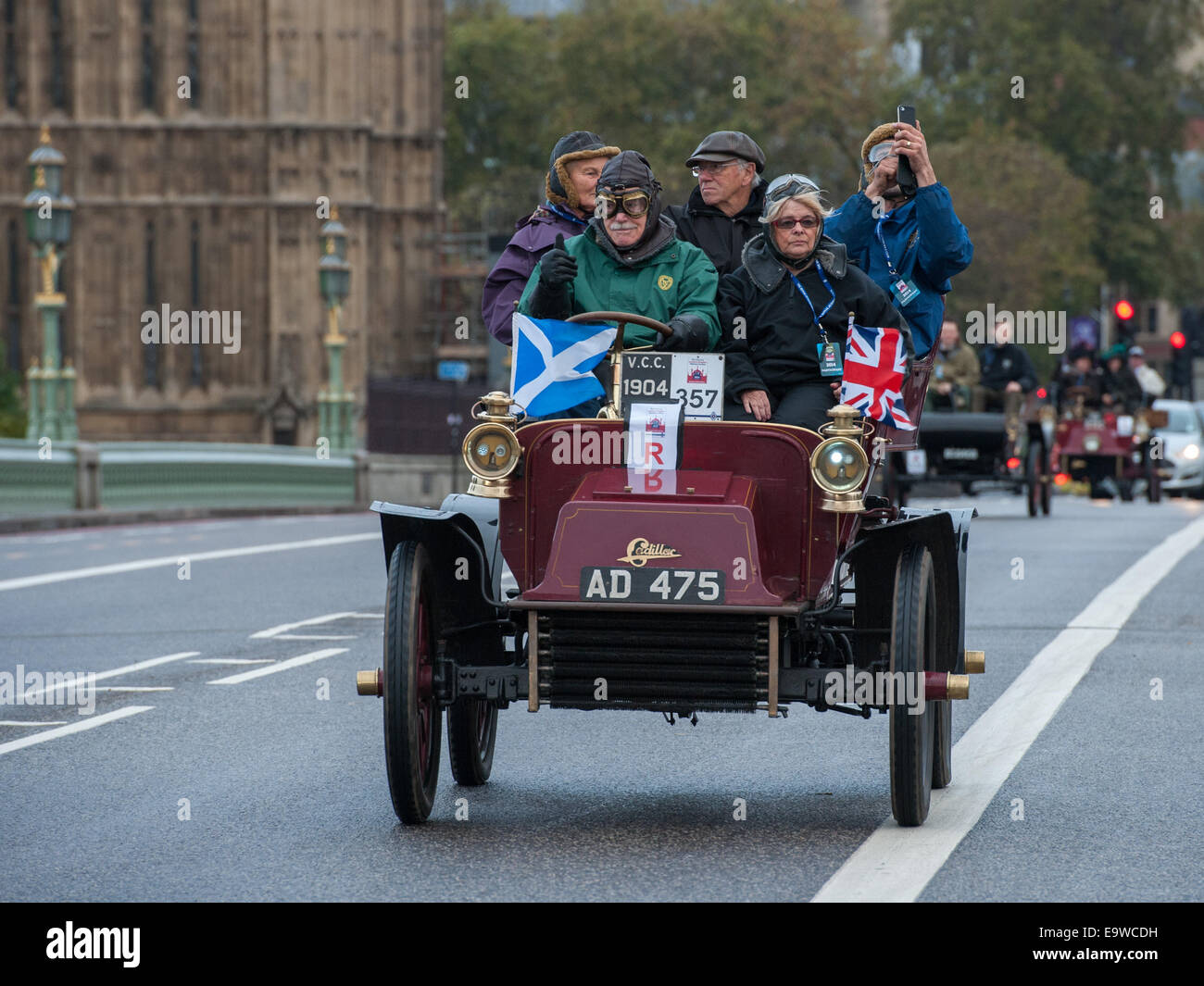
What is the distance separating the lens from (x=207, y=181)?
6356 centimetres

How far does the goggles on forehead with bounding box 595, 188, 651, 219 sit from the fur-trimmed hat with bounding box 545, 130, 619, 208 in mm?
724

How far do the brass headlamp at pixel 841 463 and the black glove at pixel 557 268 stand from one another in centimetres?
98

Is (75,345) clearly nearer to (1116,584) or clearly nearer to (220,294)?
(220,294)

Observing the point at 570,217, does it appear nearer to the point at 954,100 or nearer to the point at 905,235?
the point at 905,235

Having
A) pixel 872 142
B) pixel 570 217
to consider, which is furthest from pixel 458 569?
pixel 872 142

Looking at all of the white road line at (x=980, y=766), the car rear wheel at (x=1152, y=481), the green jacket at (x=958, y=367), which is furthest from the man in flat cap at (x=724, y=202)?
the car rear wheel at (x=1152, y=481)

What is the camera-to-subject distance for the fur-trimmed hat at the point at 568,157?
8.84 metres

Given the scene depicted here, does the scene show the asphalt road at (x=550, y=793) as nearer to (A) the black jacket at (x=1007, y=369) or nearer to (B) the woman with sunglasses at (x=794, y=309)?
(B) the woman with sunglasses at (x=794, y=309)

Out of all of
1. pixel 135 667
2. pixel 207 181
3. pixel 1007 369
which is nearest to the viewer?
pixel 135 667

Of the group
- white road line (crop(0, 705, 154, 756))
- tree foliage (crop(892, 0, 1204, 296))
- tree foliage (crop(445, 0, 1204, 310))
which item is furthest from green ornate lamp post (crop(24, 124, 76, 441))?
tree foliage (crop(892, 0, 1204, 296))

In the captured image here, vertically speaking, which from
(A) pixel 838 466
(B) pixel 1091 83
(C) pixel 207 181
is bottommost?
(A) pixel 838 466

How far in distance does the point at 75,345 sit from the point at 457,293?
10287 millimetres

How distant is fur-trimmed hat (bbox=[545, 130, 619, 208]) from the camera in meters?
8.84

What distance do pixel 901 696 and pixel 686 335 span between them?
1356mm
